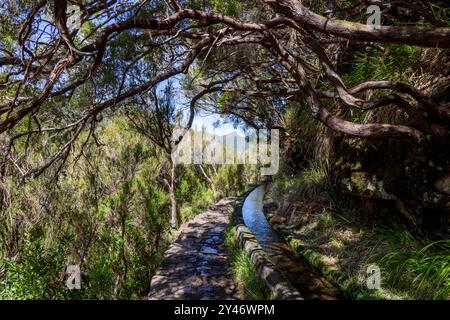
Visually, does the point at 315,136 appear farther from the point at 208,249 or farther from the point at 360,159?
the point at 208,249

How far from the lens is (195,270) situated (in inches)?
213

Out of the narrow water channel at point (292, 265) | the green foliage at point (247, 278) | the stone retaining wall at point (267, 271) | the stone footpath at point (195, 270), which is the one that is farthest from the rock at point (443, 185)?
the stone footpath at point (195, 270)

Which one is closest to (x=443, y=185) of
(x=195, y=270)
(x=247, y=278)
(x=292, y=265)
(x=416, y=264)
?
(x=416, y=264)

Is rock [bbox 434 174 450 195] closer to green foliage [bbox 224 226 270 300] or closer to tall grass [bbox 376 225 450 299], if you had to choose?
tall grass [bbox 376 225 450 299]

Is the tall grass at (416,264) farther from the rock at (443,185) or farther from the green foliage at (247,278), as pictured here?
the green foliage at (247,278)

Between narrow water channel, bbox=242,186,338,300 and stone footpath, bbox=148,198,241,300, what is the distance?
2.68 feet

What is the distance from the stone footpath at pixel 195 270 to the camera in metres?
4.50

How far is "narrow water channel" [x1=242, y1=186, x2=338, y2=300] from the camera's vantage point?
4.06m

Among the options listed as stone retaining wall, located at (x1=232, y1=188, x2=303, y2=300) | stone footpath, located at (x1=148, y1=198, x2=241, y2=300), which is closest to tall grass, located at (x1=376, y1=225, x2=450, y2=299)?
stone retaining wall, located at (x1=232, y1=188, x2=303, y2=300)

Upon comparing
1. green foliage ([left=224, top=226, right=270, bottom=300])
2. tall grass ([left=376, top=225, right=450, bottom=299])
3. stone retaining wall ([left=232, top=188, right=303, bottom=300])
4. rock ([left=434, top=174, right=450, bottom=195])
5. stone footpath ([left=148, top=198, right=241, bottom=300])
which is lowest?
stone footpath ([left=148, top=198, right=241, bottom=300])

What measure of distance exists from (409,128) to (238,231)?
4.02 metres

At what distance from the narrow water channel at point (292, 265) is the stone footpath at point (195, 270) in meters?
0.82

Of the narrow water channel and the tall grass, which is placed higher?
the tall grass

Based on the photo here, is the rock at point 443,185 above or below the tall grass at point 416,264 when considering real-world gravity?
above
